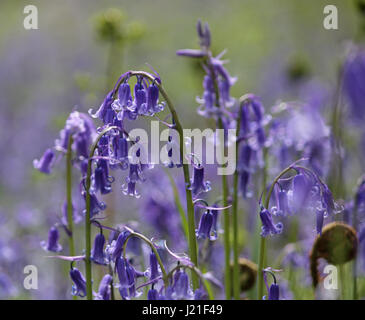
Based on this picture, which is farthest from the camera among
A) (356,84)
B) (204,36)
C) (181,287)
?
(356,84)

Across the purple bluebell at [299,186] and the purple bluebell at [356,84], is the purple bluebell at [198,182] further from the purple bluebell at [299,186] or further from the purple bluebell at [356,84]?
the purple bluebell at [356,84]

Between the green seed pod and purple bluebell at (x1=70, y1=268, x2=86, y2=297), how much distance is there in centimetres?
108

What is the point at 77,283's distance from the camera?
263cm

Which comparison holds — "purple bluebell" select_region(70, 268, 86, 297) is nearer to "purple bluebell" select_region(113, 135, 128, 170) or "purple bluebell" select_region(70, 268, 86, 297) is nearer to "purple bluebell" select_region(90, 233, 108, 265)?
"purple bluebell" select_region(90, 233, 108, 265)

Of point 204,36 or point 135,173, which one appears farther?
point 204,36

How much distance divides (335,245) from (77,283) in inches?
47.1

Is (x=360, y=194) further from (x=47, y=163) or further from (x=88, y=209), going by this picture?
(x=47, y=163)

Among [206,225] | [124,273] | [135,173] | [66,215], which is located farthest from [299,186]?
[66,215]

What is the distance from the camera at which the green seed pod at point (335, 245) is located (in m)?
2.81

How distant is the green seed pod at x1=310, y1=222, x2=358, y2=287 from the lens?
2.81 m

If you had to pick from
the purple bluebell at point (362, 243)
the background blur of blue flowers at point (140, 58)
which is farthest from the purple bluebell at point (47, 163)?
the background blur of blue flowers at point (140, 58)

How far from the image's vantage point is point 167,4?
51.4ft

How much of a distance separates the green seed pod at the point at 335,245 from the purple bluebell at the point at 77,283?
3.54 ft
